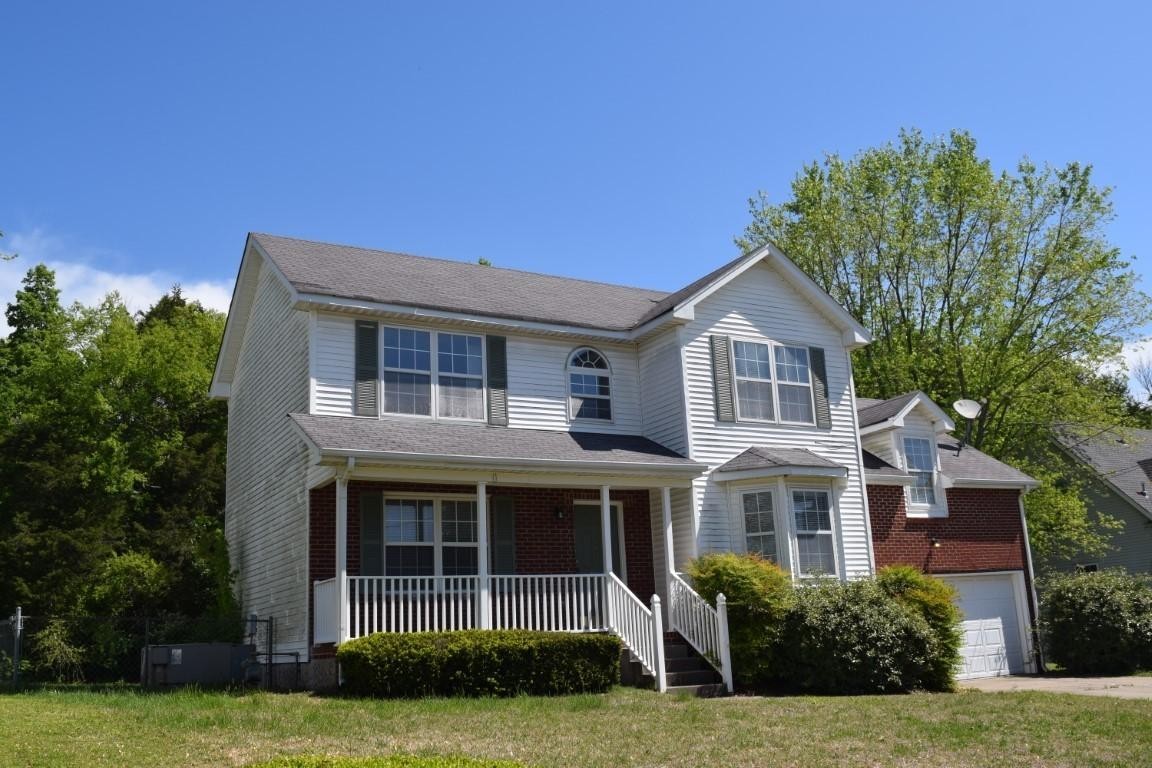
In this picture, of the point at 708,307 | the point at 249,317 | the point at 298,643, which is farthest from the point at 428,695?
the point at 249,317

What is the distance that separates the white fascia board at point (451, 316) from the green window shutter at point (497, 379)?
318 millimetres

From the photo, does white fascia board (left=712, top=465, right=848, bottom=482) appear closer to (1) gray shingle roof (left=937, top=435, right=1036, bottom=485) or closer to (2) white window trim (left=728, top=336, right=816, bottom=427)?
(2) white window trim (left=728, top=336, right=816, bottom=427)

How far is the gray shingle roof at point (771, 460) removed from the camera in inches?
713

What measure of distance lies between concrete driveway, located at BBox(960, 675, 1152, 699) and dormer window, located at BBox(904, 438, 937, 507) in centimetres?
382

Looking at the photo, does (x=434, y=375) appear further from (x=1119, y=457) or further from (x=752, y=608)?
(x=1119, y=457)

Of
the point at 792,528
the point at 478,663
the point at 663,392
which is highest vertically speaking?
the point at 663,392

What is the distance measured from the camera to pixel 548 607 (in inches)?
630

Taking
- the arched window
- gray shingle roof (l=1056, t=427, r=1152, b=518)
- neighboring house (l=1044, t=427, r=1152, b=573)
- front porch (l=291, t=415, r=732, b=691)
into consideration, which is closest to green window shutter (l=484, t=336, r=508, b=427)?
front porch (l=291, t=415, r=732, b=691)

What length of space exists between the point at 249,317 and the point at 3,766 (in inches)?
546

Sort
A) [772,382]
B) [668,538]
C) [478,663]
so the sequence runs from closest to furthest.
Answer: [478,663]
[668,538]
[772,382]

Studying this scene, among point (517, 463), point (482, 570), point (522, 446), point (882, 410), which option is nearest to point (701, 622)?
point (482, 570)

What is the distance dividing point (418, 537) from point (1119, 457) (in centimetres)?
2734

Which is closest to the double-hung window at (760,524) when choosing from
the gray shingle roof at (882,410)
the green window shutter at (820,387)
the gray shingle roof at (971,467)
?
the green window shutter at (820,387)

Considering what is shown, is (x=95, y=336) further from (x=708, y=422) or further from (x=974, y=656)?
(x=974, y=656)
